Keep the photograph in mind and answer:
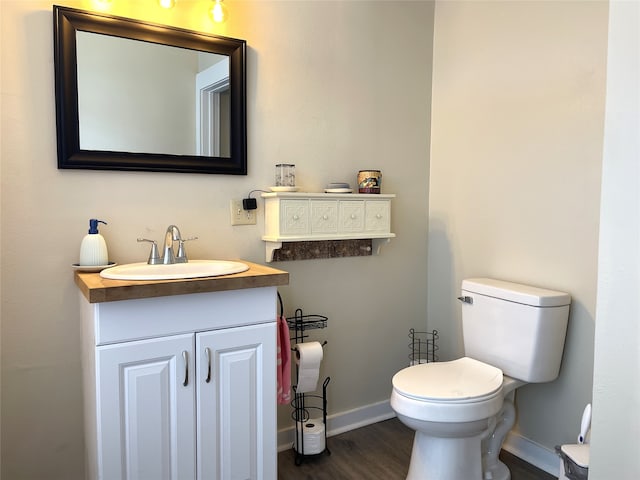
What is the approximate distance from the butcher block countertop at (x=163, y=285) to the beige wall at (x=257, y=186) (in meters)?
0.25

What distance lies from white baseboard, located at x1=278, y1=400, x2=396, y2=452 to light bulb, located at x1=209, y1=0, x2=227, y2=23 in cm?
179

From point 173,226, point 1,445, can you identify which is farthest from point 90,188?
point 1,445

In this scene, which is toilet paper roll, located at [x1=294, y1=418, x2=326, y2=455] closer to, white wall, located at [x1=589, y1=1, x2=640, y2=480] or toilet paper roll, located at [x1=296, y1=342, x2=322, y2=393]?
toilet paper roll, located at [x1=296, y1=342, x2=322, y2=393]

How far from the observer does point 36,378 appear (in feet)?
5.65

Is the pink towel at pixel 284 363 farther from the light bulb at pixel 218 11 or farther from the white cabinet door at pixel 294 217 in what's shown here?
the light bulb at pixel 218 11

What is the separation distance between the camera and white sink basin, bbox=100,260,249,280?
1.52 metres

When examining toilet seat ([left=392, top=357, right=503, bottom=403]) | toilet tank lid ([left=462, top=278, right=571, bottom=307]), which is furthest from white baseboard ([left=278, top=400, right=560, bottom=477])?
toilet tank lid ([left=462, top=278, right=571, bottom=307])

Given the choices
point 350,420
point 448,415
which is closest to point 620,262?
point 448,415

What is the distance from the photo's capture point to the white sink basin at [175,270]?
1.52 meters

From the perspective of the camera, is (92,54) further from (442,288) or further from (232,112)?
(442,288)

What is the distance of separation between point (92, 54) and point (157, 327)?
102 centimetres

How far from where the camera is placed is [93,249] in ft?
5.60

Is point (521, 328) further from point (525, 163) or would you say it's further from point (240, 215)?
point (240, 215)

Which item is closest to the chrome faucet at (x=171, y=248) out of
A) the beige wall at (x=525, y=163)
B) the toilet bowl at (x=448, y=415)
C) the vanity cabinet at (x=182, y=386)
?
the vanity cabinet at (x=182, y=386)
